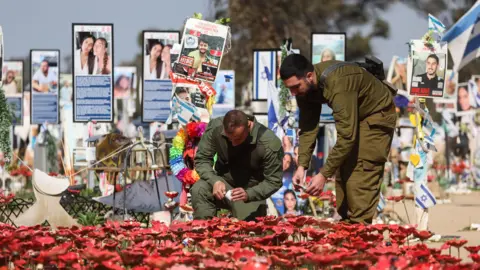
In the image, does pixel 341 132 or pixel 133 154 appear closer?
pixel 341 132

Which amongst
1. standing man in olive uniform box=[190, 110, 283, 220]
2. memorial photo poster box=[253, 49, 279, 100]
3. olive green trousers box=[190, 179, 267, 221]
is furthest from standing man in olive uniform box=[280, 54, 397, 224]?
memorial photo poster box=[253, 49, 279, 100]

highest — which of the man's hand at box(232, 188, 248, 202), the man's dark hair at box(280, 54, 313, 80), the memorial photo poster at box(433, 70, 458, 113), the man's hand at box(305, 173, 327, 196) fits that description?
the man's dark hair at box(280, 54, 313, 80)

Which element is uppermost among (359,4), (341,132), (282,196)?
(359,4)

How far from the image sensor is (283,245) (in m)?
7.08

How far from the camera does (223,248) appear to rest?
21.2 ft

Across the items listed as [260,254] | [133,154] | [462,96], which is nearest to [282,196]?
[133,154]

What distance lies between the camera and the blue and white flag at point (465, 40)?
53.1ft

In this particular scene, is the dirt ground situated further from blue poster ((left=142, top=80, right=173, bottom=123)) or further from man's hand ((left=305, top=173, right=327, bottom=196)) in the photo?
blue poster ((left=142, top=80, right=173, bottom=123))

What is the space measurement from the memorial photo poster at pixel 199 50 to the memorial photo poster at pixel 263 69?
2636 mm

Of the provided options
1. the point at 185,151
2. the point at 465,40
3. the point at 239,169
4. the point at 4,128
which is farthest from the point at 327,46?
the point at 239,169

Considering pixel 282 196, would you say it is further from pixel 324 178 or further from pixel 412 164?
pixel 324 178

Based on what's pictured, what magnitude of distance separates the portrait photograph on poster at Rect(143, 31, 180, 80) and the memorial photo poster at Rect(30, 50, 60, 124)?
3366 mm

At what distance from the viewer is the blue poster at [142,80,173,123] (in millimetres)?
15930

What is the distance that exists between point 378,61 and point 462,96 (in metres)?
21.0
